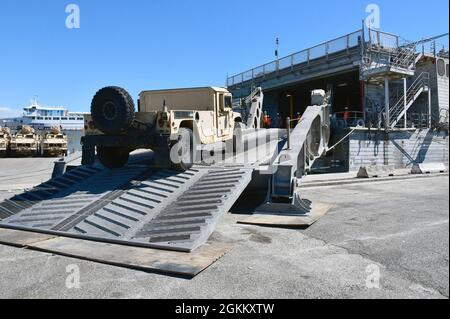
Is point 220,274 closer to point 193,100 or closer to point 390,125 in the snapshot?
point 193,100

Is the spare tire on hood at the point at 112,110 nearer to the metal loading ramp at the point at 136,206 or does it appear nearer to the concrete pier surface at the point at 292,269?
the metal loading ramp at the point at 136,206

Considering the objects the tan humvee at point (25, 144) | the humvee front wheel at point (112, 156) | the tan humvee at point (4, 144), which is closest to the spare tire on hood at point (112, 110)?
the humvee front wheel at point (112, 156)

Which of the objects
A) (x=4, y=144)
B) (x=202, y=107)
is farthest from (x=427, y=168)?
(x=4, y=144)

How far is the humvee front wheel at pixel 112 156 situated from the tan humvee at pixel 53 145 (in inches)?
1020

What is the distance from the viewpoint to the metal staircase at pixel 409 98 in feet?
81.1

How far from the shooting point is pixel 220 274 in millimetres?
4582

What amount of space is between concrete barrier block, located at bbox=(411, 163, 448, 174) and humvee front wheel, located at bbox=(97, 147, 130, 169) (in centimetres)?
1484

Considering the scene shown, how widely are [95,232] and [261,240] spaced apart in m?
2.68

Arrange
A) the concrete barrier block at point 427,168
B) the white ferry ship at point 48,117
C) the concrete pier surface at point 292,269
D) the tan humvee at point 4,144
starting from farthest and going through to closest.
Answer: the white ferry ship at point 48,117 < the tan humvee at point 4,144 < the concrete barrier block at point 427,168 < the concrete pier surface at point 292,269

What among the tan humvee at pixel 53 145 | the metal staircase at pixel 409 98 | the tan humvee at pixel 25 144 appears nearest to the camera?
the metal staircase at pixel 409 98

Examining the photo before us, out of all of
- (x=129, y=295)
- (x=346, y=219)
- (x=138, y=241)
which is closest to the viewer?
(x=129, y=295)

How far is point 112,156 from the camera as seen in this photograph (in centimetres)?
965
